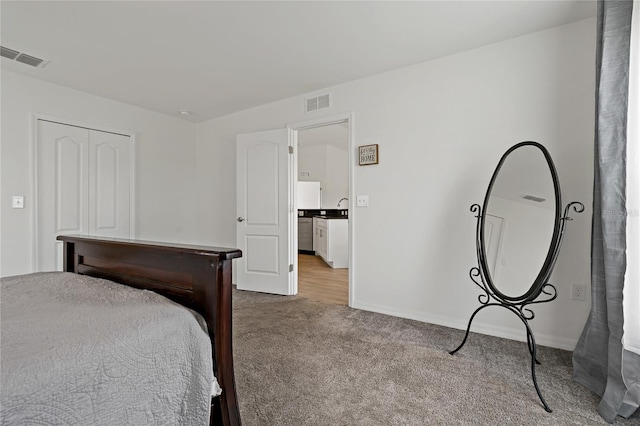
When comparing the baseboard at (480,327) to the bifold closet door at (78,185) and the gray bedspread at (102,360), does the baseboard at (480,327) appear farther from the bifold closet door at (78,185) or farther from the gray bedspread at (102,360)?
the bifold closet door at (78,185)

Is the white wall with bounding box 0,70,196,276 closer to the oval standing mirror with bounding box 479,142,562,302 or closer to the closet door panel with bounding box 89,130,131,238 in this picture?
the closet door panel with bounding box 89,130,131,238

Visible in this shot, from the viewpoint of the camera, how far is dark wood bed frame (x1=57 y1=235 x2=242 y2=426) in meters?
1.17

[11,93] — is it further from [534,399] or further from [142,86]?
[534,399]

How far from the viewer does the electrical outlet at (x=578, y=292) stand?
2.19 metres

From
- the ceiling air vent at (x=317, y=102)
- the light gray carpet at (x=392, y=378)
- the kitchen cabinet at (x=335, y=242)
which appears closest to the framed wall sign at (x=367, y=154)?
the ceiling air vent at (x=317, y=102)

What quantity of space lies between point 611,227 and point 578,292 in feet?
2.70

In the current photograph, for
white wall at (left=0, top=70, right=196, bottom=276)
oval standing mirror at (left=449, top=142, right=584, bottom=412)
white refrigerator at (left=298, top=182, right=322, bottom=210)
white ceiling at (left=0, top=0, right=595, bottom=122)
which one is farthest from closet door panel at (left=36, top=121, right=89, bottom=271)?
white refrigerator at (left=298, top=182, right=322, bottom=210)

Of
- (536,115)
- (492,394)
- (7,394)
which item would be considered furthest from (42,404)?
(536,115)

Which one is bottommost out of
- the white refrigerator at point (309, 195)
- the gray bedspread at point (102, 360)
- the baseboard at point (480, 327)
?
the baseboard at point (480, 327)

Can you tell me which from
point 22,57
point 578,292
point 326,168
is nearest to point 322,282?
point 578,292

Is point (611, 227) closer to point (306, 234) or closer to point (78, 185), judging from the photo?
point (78, 185)

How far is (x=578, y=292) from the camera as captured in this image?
7.24 feet

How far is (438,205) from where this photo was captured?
2.75 meters

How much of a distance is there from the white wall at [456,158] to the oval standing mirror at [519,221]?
0.91ft
